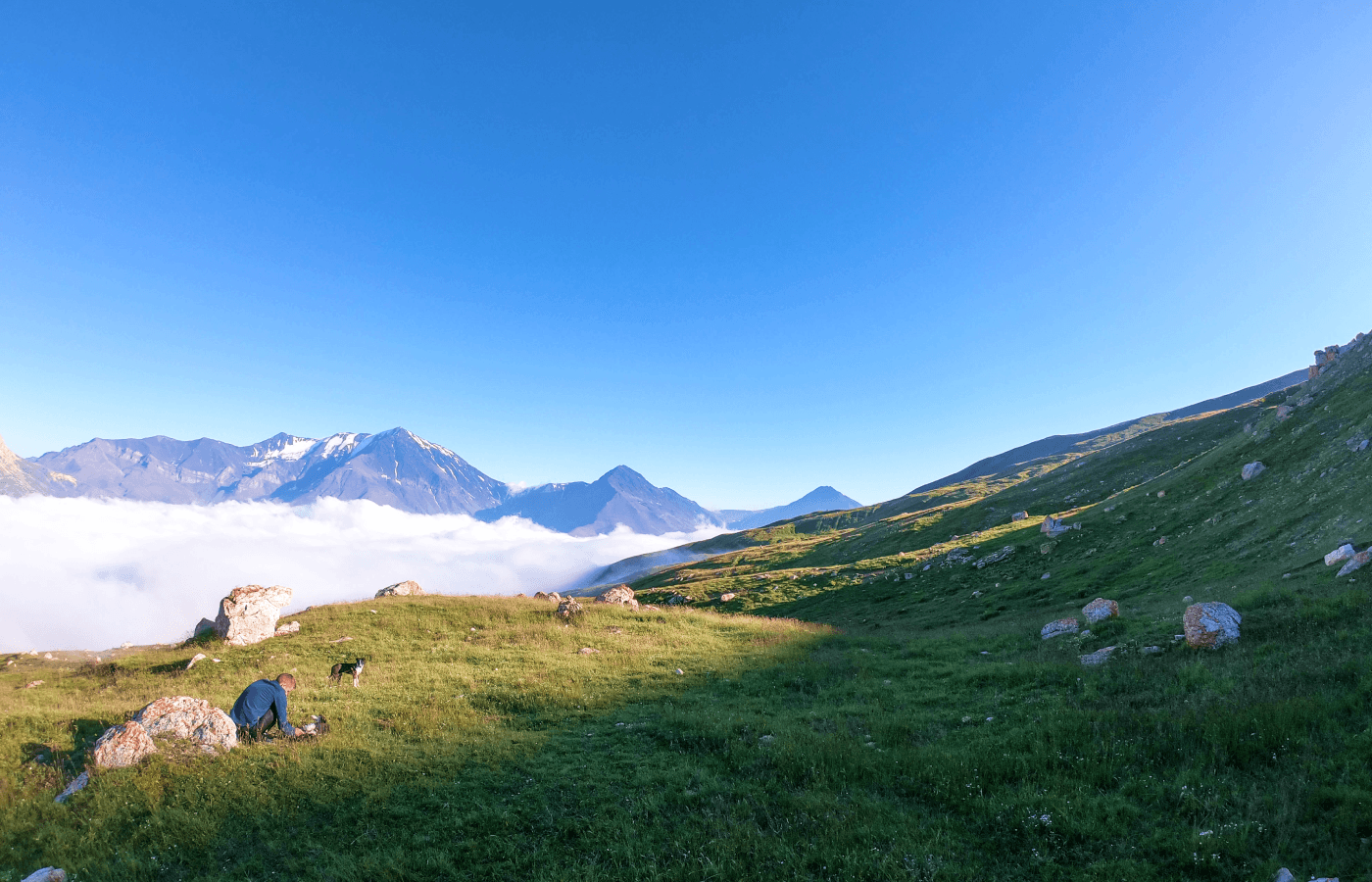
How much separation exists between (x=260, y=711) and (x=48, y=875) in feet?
19.5

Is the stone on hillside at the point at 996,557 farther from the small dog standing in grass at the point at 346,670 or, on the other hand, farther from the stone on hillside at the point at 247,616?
the stone on hillside at the point at 247,616

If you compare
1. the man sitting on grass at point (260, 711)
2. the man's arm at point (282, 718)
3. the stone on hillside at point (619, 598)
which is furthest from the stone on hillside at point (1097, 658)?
the man sitting on grass at point (260, 711)

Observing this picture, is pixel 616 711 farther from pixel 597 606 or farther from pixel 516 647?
pixel 597 606

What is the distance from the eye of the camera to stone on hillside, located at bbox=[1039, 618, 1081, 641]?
24377 mm

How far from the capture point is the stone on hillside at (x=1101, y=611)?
24219 mm

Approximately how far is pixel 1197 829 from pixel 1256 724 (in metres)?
→ 4.62

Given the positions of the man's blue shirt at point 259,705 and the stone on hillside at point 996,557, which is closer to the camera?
the man's blue shirt at point 259,705

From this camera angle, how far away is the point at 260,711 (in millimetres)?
16422

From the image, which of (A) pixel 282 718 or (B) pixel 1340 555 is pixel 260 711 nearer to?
(A) pixel 282 718

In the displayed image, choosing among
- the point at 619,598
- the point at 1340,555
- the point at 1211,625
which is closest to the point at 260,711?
the point at 619,598

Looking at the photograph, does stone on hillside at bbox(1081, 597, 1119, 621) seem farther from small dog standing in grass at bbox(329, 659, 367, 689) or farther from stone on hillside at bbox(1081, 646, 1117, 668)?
small dog standing in grass at bbox(329, 659, 367, 689)

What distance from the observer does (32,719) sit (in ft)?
59.5

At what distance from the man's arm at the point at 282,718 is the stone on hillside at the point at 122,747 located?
108 inches

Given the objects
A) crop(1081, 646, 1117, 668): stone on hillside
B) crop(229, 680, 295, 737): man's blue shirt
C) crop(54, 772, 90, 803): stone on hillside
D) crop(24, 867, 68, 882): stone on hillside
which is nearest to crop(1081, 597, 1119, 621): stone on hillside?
crop(1081, 646, 1117, 668): stone on hillside
